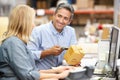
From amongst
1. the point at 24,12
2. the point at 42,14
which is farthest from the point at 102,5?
the point at 24,12

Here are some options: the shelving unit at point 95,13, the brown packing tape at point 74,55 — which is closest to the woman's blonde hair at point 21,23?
the brown packing tape at point 74,55

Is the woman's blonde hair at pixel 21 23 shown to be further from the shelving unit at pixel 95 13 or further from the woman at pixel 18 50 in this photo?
the shelving unit at pixel 95 13

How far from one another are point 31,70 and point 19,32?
0.35 metres

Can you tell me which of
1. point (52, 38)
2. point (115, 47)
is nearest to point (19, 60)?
point (115, 47)

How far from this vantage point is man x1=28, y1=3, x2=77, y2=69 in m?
3.87

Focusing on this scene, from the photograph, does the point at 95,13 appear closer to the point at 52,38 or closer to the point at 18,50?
the point at 52,38

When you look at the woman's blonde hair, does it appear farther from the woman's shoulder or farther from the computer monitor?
the computer monitor

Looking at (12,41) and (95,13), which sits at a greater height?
(12,41)

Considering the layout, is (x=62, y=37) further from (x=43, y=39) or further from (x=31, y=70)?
(x=31, y=70)

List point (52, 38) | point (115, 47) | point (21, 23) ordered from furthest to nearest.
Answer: point (52, 38) → point (115, 47) → point (21, 23)

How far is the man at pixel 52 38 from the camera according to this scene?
387 cm

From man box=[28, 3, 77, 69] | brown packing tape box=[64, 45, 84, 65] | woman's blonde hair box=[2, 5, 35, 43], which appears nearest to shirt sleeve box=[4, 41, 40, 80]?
woman's blonde hair box=[2, 5, 35, 43]

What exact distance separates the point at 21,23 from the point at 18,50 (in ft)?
0.81

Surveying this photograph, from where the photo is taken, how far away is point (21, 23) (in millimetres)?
3064
